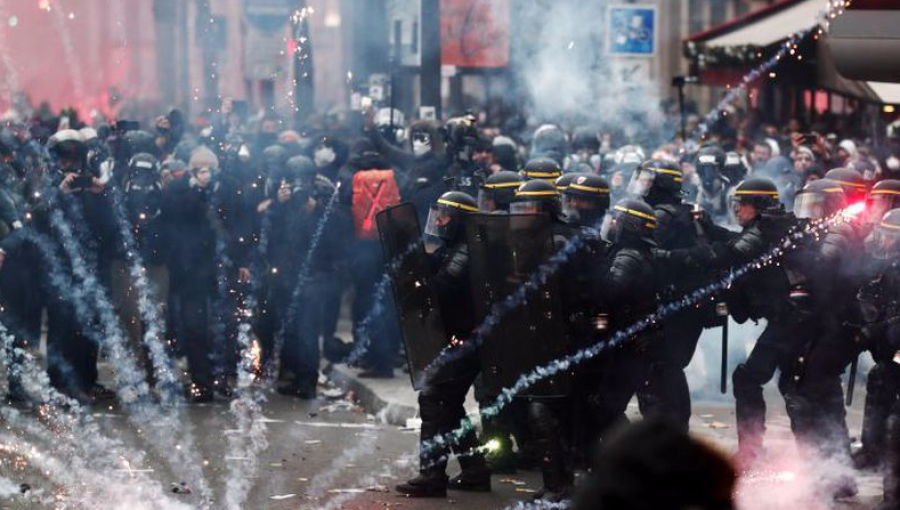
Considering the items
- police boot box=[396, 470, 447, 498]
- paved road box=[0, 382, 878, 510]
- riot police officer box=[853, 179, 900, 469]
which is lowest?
paved road box=[0, 382, 878, 510]

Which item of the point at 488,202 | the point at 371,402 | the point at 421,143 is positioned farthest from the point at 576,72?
the point at 488,202

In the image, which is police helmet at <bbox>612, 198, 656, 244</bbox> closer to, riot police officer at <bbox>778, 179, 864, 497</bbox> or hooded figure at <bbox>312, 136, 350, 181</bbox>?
riot police officer at <bbox>778, 179, 864, 497</bbox>

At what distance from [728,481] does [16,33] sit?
1159 inches

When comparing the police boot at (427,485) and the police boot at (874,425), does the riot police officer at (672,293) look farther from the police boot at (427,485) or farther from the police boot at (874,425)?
the police boot at (427,485)

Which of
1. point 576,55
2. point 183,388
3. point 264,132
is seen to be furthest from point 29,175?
point 576,55

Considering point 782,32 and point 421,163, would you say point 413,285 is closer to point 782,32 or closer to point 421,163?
point 421,163

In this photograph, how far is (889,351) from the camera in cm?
833

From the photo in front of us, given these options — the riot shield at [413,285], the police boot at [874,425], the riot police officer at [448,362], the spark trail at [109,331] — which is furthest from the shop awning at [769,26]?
the riot shield at [413,285]

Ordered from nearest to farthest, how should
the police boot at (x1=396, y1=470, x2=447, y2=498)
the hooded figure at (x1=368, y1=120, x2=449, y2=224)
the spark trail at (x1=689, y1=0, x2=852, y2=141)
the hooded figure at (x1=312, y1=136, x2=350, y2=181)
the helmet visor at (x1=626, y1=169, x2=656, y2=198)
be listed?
1. the police boot at (x1=396, y1=470, x2=447, y2=498)
2. the helmet visor at (x1=626, y1=169, x2=656, y2=198)
3. the hooded figure at (x1=368, y1=120, x2=449, y2=224)
4. the hooded figure at (x1=312, y1=136, x2=350, y2=181)
5. the spark trail at (x1=689, y1=0, x2=852, y2=141)

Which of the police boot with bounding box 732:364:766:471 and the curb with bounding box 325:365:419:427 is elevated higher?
the police boot with bounding box 732:364:766:471

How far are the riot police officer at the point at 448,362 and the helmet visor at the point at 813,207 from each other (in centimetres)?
173

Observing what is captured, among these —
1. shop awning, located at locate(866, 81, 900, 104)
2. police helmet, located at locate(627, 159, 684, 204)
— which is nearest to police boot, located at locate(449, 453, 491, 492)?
police helmet, located at locate(627, 159, 684, 204)

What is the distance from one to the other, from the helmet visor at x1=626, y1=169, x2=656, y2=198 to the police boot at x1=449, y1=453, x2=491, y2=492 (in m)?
1.84

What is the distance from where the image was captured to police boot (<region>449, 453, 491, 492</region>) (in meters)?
8.62
